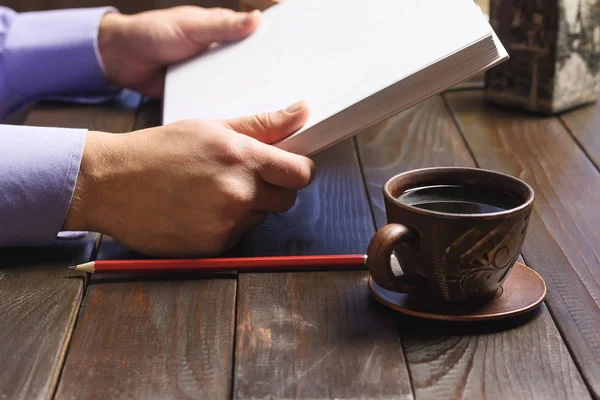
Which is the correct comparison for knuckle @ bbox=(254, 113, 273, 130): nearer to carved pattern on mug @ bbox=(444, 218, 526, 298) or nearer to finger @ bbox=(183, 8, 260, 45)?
carved pattern on mug @ bbox=(444, 218, 526, 298)

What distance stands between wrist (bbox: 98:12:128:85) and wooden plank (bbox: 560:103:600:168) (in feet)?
2.26

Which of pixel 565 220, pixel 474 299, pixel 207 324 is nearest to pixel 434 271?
pixel 474 299

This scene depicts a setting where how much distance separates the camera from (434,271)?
2.16ft

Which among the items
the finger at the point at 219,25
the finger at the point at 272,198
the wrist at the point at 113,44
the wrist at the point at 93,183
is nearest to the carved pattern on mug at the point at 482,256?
the finger at the point at 272,198

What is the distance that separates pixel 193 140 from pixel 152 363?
252mm

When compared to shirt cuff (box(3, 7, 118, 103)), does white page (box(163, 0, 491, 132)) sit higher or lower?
higher

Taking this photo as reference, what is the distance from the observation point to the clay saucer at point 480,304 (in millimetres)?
659

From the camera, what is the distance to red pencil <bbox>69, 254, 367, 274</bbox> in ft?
2.51

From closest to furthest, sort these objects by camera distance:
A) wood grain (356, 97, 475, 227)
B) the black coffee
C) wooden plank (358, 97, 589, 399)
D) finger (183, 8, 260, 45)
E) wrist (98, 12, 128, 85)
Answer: wooden plank (358, 97, 589, 399) → the black coffee → wood grain (356, 97, 475, 227) → finger (183, 8, 260, 45) → wrist (98, 12, 128, 85)

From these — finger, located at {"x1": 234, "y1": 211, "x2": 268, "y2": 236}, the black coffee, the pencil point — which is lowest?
finger, located at {"x1": 234, "y1": 211, "x2": 268, "y2": 236}

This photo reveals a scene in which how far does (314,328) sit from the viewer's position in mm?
663

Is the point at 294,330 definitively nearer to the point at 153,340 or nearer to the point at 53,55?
the point at 153,340

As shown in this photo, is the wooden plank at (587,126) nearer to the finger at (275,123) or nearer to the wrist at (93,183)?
the finger at (275,123)

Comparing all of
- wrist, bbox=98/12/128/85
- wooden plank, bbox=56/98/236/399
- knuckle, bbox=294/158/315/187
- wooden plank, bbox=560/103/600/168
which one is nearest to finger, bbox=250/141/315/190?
knuckle, bbox=294/158/315/187
